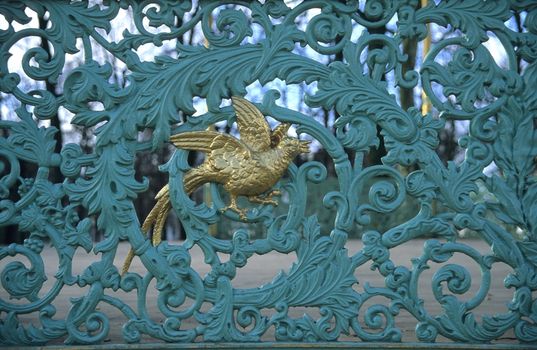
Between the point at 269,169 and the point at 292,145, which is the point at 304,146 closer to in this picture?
the point at 292,145

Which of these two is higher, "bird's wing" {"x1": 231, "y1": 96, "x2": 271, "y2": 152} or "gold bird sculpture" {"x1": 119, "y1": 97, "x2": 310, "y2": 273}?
"bird's wing" {"x1": 231, "y1": 96, "x2": 271, "y2": 152}

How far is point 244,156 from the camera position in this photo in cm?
353

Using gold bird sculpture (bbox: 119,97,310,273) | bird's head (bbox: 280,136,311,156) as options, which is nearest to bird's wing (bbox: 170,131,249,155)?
gold bird sculpture (bbox: 119,97,310,273)

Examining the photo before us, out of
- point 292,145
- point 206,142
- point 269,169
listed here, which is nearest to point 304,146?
point 292,145

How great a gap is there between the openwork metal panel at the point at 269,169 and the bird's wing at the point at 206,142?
3cm

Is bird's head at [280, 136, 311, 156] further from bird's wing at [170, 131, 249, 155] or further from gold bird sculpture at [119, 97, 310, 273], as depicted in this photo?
bird's wing at [170, 131, 249, 155]

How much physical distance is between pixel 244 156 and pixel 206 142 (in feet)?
0.71

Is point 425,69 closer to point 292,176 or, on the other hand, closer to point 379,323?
point 292,176

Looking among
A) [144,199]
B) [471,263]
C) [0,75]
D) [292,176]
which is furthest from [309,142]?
[144,199]

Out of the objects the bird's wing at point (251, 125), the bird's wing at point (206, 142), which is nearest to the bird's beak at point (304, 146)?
the bird's wing at point (251, 125)

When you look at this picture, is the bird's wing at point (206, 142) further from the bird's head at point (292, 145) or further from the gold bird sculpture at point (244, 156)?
the bird's head at point (292, 145)

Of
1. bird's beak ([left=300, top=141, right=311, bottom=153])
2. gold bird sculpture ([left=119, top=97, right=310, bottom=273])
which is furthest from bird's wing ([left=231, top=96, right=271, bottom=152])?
bird's beak ([left=300, top=141, right=311, bottom=153])

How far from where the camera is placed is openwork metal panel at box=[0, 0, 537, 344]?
3.48 m

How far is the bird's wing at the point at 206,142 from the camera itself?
3.52 meters
